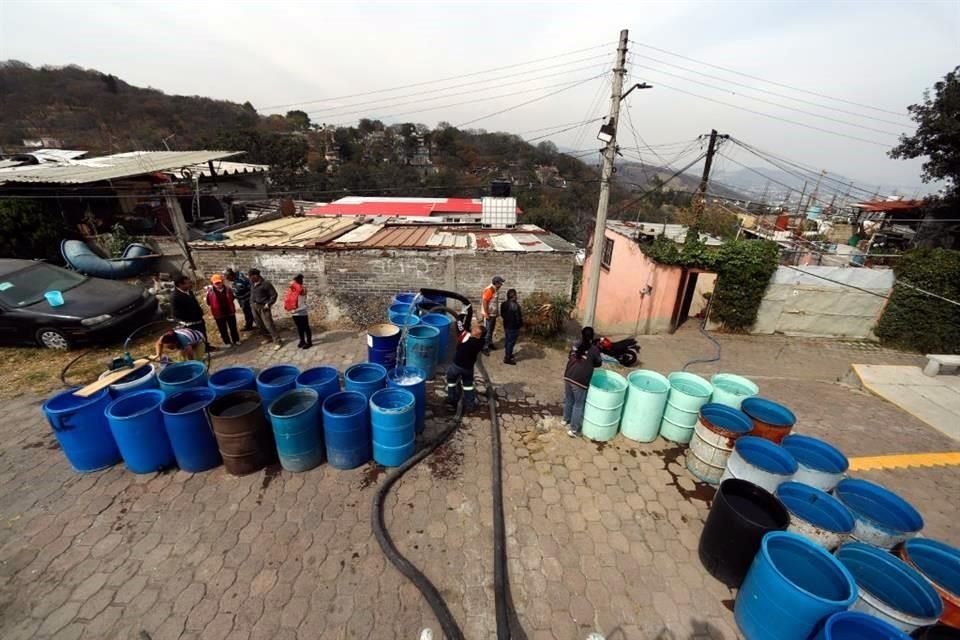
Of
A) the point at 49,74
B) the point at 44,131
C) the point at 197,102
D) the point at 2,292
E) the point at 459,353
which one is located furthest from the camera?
the point at 197,102

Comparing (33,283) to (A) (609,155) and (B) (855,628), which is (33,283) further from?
(B) (855,628)

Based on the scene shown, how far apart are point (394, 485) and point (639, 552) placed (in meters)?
2.99

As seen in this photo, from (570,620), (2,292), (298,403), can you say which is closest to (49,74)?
(2,292)

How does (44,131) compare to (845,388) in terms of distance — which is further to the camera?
(44,131)

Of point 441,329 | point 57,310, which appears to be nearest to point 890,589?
Result: point 441,329

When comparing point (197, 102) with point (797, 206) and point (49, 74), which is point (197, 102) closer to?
point (49, 74)

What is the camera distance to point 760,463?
15.0ft

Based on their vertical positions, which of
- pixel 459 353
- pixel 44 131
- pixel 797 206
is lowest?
pixel 459 353

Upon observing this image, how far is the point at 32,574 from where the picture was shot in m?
3.68

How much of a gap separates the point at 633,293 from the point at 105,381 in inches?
558

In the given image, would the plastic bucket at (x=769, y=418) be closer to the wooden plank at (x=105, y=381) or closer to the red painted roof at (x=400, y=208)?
the wooden plank at (x=105, y=381)

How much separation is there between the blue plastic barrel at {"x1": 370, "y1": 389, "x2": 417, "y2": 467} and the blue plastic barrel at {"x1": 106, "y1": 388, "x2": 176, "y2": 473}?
103 inches

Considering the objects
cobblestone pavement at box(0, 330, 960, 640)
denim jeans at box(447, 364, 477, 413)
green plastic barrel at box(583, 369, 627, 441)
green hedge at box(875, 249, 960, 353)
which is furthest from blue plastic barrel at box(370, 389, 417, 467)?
green hedge at box(875, 249, 960, 353)

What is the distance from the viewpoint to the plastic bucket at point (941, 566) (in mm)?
3090
